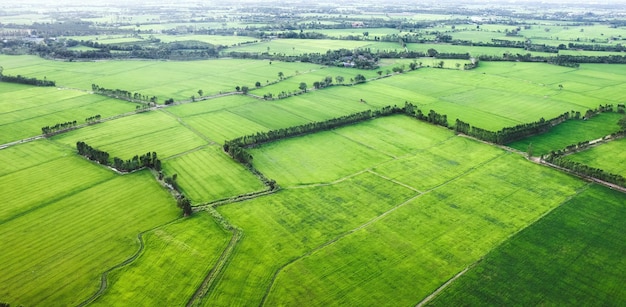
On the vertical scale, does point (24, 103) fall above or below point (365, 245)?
above

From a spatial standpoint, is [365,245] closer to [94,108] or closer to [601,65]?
[94,108]

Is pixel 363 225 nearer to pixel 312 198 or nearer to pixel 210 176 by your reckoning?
pixel 312 198

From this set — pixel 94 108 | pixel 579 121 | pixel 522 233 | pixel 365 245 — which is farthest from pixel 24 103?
pixel 579 121

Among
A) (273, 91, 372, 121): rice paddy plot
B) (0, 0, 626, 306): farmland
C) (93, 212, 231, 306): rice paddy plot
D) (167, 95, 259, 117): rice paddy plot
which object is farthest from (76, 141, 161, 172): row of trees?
(273, 91, 372, 121): rice paddy plot

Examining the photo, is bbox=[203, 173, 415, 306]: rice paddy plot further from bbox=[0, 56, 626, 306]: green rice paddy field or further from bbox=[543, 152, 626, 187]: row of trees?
bbox=[543, 152, 626, 187]: row of trees

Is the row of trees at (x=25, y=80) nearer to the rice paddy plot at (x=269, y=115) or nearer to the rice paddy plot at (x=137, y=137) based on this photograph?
the rice paddy plot at (x=137, y=137)
